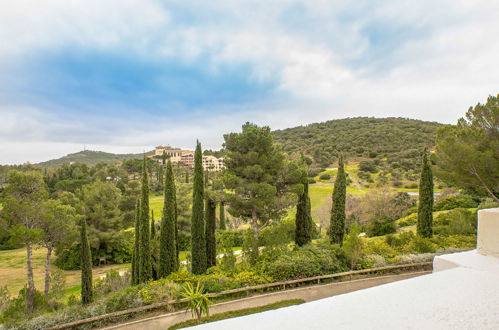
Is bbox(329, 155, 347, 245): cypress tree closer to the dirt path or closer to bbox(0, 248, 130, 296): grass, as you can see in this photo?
the dirt path

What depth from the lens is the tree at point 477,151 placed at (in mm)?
9945

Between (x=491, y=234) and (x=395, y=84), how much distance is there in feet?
58.4

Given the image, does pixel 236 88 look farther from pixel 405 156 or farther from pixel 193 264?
pixel 405 156

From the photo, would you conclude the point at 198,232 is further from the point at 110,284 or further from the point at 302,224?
the point at 110,284

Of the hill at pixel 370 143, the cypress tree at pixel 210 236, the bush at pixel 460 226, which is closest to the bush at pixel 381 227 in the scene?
the bush at pixel 460 226

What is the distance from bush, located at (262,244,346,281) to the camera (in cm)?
834

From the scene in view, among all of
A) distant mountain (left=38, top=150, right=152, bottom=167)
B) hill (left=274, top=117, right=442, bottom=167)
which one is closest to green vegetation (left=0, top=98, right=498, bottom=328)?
hill (left=274, top=117, right=442, bottom=167)

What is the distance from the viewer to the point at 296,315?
1.55 metres

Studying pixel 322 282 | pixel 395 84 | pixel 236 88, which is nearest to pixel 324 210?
pixel 395 84

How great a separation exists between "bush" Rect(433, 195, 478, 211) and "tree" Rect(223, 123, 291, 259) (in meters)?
18.1

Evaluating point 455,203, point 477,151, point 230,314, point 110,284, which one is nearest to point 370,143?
point 455,203

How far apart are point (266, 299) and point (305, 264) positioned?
1921 millimetres

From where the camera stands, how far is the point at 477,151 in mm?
10078

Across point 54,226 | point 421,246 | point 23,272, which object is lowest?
point 23,272
